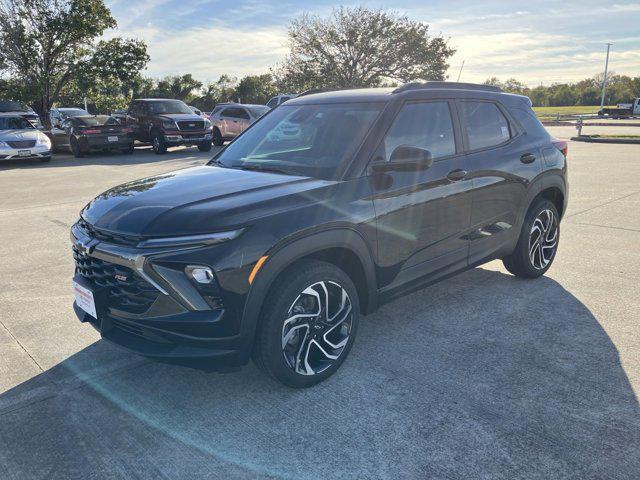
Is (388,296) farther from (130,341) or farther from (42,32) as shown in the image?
(42,32)

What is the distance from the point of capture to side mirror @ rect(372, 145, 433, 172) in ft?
11.2

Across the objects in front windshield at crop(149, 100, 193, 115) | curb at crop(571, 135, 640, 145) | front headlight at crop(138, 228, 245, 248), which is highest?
front windshield at crop(149, 100, 193, 115)

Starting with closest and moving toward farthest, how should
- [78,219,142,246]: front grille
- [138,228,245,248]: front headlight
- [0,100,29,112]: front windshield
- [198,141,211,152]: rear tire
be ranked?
[138,228,245,248]: front headlight
[78,219,142,246]: front grille
[198,141,211,152]: rear tire
[0,100,29,112]: front windshield

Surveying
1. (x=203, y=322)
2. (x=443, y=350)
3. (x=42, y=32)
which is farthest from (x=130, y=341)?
(x=42, y=32)

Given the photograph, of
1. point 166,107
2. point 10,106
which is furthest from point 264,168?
point 10,106

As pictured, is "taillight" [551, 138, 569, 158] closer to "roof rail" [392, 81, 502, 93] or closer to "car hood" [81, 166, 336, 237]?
"roof rail" [392, 81, 502, 93]

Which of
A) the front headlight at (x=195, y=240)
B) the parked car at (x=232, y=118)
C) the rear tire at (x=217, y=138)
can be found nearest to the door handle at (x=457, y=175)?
the front headlight at (x=195, y=240)

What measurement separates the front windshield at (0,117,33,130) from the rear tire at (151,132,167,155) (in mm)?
3924

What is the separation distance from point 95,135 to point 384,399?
1784 centimetres

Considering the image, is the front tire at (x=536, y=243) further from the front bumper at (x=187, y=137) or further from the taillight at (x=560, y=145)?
the front bumper at (x=187, y=137)

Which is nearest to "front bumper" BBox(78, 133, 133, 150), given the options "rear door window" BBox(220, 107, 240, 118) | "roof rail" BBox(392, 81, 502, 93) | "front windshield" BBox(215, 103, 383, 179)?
"rear door window" BBox(220, 107, 240, 118)

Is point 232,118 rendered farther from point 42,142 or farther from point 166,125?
point 42,142

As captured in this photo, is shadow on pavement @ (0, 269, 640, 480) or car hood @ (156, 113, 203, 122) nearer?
shadow on pavement @ (0, 269, 640, 480)

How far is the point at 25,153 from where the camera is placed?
54.2 ft
